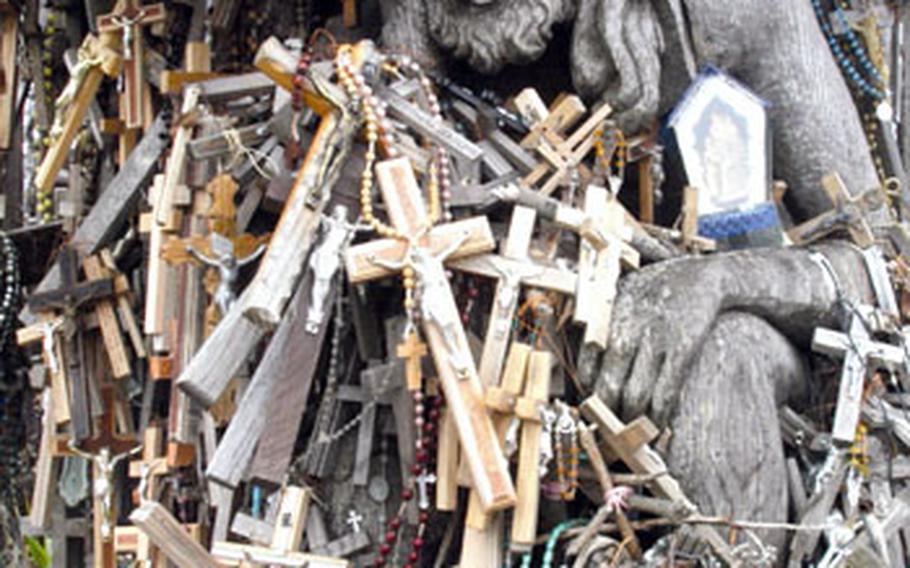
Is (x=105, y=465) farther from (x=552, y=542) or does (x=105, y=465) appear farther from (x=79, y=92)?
(x=552, y=542)

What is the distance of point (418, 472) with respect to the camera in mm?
5336

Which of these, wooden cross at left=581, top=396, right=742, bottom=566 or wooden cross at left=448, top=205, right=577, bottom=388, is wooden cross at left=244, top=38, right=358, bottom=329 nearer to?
wooden cross at left=448, top=205, right=577, bottom=388

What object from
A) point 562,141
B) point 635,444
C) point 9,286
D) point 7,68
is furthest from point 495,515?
point 7,68

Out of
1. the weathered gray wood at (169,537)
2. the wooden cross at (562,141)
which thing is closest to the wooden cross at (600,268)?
the wooden cross at (562,141)

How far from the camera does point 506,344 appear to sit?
540 cm

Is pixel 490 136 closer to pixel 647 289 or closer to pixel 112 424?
pixel 647 289

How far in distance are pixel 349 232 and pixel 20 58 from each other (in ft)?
9.36

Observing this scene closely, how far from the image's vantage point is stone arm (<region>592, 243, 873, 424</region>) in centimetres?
534

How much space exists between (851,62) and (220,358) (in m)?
3.88

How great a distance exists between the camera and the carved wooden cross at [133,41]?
6602 mm

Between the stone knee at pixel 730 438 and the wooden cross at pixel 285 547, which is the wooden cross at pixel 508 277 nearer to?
the stone knee at pixel 730 438

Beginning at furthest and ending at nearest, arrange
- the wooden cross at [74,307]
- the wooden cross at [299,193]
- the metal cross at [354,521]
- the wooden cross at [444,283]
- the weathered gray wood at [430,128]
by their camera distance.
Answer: the wooden cross at [74,307] < the weathered gray wood at [430,128] < the metal cross at [354,521] < the wooden cross at [299,193] < the wooden cross at [444,283]

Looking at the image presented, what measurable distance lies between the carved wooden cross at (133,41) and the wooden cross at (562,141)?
1.64 m

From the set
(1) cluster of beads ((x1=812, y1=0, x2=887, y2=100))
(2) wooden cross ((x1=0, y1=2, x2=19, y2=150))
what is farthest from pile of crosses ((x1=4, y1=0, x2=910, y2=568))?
(1) cluster of beads ((x1=812, y1=0, x2=887, y2=100))
